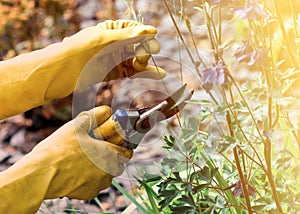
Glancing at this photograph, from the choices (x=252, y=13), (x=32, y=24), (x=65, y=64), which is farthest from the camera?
(x=32, y=24)

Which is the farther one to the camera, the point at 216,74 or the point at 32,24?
the point at 32,24

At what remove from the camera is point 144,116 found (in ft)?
5.33

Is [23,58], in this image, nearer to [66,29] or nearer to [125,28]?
[125,28]

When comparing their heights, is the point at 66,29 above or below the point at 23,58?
below

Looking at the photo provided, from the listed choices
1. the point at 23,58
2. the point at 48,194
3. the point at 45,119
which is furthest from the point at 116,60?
the point at 45,119

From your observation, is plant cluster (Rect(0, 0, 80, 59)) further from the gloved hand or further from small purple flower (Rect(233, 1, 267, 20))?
small purple flower (Rect(233, 1, 267, 20))

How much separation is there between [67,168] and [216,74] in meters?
0.52

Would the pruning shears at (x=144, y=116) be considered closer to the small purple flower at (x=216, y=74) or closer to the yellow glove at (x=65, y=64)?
the yellow glove at (x=65, y=64)

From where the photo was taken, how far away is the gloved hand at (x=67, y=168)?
1.66m

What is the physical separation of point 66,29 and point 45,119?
59 cm

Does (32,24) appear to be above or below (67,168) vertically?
below

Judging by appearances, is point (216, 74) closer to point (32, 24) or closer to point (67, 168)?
point (67, 168)

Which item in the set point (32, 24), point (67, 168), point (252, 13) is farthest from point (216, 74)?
point (32, 24)

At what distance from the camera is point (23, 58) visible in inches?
66.6
